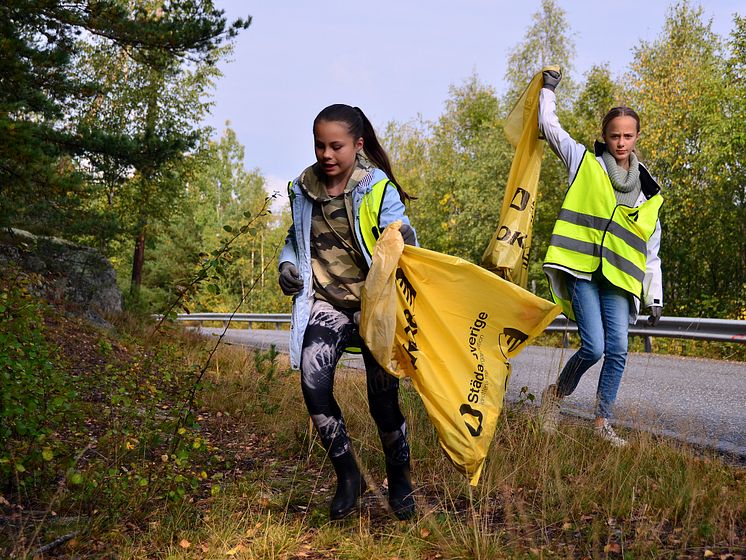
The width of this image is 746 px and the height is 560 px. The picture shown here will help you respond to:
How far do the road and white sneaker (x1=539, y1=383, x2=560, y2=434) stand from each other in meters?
0.16

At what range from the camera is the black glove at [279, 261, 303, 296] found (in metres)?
3.41

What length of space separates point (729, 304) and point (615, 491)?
78.3 feet

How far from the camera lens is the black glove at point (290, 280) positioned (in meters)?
3.41

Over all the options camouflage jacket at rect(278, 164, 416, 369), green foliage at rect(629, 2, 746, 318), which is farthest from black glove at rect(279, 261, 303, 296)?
green foliage at rect(629, 2, 746, 318)

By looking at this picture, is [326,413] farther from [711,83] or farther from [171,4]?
[711,83]

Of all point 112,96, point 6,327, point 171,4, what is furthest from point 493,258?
point 112,96

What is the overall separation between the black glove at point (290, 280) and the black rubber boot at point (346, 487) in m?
0.79

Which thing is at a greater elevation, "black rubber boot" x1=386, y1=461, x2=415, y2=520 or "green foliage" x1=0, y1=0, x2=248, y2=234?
"green foliage" x1=0, y1=0, x2=248, y2=234

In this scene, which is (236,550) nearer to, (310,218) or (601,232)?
(310,218)

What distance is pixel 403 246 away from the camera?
3166mm

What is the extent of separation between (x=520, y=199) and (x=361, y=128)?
1398 millimetres

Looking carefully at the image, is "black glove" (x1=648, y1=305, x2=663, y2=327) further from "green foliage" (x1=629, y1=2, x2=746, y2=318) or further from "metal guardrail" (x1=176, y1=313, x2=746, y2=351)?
"green foliage" (x1=629, y1=2, x2=746, y2=318)

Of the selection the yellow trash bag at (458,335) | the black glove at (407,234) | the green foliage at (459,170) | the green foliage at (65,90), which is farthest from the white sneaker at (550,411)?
the green foliage at (459,170)

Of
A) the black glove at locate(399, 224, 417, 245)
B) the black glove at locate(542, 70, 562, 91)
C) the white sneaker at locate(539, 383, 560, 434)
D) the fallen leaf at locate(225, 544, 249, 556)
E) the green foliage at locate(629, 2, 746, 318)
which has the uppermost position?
the green foliage at locate(629, 2, 746, 318)
